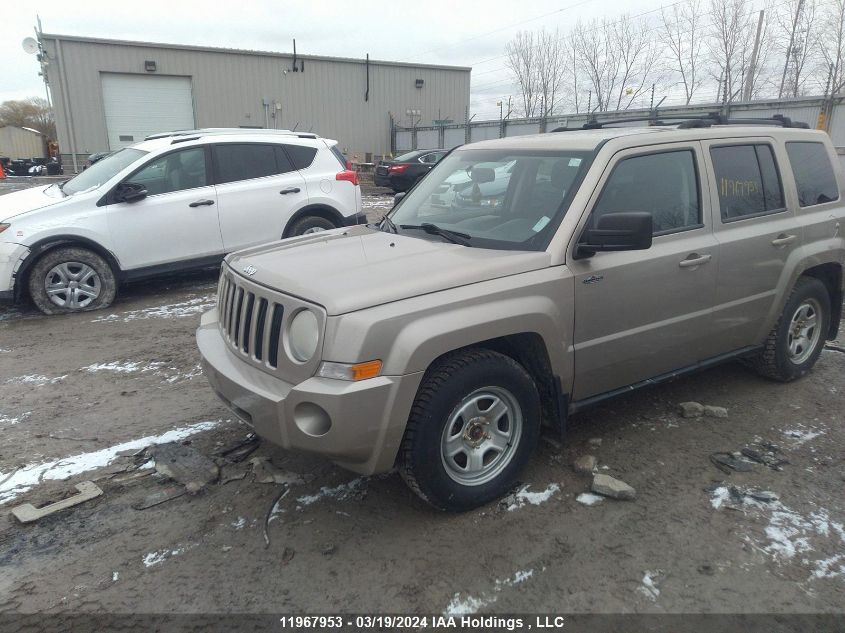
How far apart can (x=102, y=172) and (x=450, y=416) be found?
6248 millimetres

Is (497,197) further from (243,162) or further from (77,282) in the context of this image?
(77,282)

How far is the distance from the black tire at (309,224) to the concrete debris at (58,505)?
5.01 m

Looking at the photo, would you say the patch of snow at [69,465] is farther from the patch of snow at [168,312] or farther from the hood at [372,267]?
the patch of snow at [168,312]

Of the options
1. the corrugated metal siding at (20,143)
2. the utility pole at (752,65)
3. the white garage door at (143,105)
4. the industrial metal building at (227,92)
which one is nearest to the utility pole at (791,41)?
the utility pole at (752,65)

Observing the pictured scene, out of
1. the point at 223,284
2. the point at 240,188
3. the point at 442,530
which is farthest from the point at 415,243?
the point at 240,188

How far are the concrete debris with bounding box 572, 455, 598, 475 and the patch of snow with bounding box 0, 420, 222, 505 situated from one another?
2.39 m

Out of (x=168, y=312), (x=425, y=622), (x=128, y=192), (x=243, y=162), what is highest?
(x=243, y=162)

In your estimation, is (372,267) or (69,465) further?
(69,465)

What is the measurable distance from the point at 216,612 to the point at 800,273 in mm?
4370

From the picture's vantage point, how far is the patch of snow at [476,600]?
2682mm

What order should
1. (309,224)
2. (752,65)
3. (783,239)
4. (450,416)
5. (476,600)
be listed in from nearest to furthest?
(476,600) → (450,416) → (783,239) → (309,224) → (752,65)

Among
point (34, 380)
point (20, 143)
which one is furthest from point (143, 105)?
point (34, 380)

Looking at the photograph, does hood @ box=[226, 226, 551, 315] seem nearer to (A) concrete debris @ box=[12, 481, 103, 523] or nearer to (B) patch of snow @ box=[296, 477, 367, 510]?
(B) patch of snow @ box=[296, 477, 367, 510]

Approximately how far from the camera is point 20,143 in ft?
131
